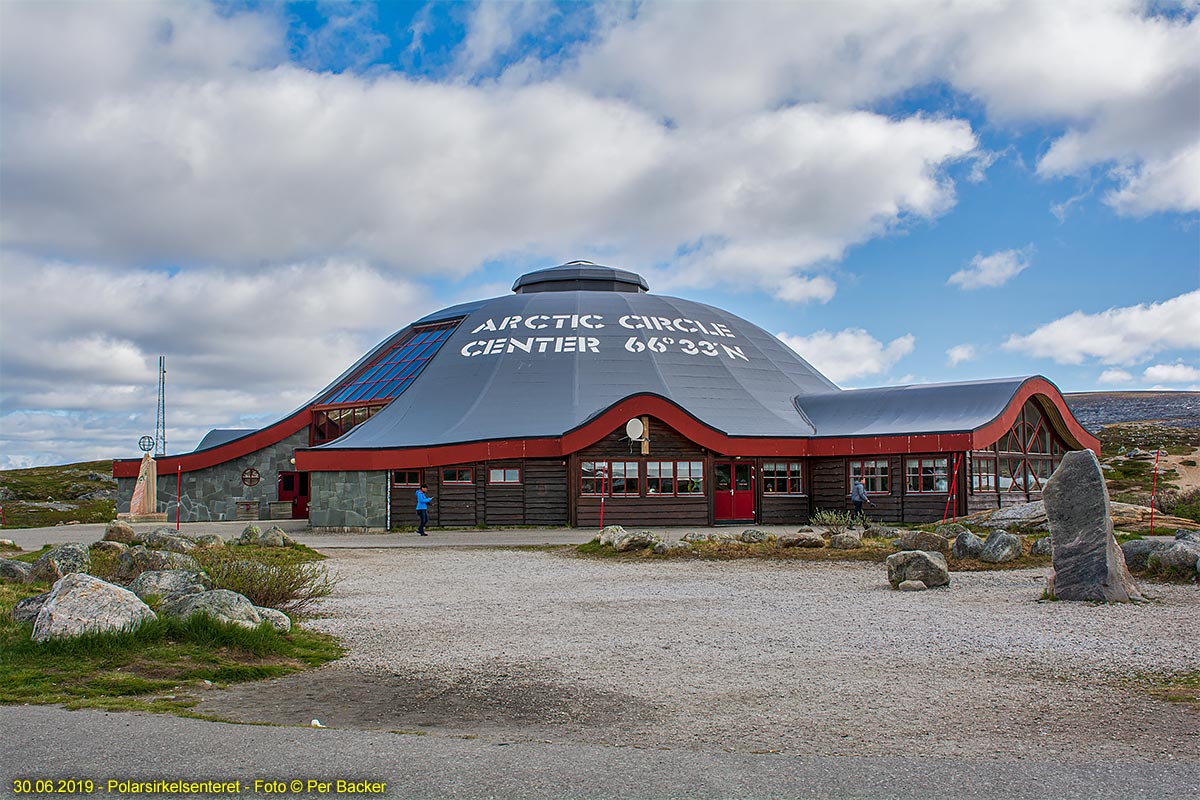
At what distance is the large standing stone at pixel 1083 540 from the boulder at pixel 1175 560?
2.11m

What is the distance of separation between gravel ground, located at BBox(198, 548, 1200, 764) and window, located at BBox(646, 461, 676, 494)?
17303 millimetres

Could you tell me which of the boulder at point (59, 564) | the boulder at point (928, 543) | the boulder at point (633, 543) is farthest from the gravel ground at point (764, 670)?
the boulder at point (633, 543)

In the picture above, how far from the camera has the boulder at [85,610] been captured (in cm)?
907

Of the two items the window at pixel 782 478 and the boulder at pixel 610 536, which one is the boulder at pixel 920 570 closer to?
the boulder at pixel 610 536

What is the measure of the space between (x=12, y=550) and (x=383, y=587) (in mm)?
12487

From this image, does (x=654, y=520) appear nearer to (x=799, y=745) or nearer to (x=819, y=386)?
(x=819, y=386)

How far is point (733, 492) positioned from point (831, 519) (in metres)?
4.70

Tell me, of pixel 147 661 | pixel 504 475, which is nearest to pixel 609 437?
pixel 504 475

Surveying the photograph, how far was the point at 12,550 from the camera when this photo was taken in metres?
23.6

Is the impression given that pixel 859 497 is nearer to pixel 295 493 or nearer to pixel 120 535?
pixel 120 535

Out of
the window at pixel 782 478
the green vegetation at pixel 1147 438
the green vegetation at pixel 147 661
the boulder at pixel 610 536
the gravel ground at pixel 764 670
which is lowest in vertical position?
the gravel ground at pixel 764 670

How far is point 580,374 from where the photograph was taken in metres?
39.2

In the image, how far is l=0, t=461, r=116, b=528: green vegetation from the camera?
141ft

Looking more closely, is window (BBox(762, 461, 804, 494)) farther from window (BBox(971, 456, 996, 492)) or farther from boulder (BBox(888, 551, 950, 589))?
boulder (BBox(888, 551, 950, 589))
